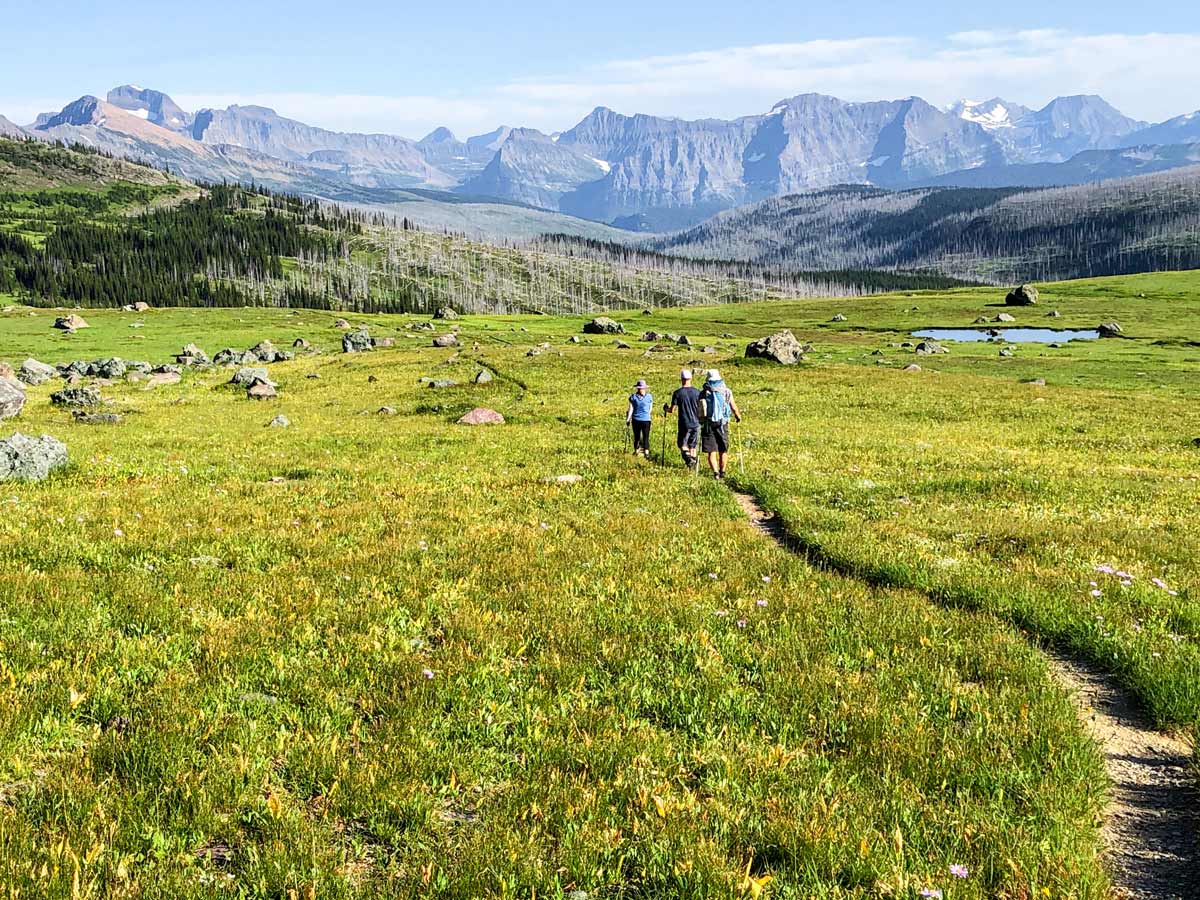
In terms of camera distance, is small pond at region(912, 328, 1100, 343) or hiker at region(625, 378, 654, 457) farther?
small pond at region(912, 328, 1100, 343)

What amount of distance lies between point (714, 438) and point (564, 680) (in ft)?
51.5

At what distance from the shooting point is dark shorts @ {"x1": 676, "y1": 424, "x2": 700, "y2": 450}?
24141 millimetres

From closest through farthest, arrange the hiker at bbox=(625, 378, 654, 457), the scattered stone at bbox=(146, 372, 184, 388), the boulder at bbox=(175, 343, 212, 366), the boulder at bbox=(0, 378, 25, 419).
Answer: the hiker at bbox=(625, 378, 654, 457)
the boulder at bbox=(0, 378, 25, 419)
the scattered stone at bbox=(146, 372, 184, 388)
the boulder at bbox=(175, 343, 212, 366)

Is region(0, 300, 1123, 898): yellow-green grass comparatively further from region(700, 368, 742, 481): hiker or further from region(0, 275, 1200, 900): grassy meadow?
region(700, 368, 742, 481): hiker

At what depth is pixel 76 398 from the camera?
47469mm

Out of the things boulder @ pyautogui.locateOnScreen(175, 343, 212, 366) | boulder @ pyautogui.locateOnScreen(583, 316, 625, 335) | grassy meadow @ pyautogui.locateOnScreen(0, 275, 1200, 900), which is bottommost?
grassy meadow @ pyautogui.locateOnScreen(0, 275, 1200, 900)

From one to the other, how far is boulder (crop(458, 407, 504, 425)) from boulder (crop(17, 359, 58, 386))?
191ft

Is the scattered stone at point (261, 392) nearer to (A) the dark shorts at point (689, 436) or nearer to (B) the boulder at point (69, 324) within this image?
(A) the dark shorts at point (689, 436)

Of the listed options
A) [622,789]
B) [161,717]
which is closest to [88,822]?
[161,717]

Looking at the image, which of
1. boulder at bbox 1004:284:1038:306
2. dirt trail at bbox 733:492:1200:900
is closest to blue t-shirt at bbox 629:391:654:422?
dirt trail at bbox 733:492:1200:900

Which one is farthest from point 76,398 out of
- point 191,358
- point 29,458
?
point 191,358

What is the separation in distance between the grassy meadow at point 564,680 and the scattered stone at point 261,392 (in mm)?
35993

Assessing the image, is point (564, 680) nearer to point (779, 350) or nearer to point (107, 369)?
point (779, 350)

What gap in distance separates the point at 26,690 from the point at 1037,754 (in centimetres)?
1020
